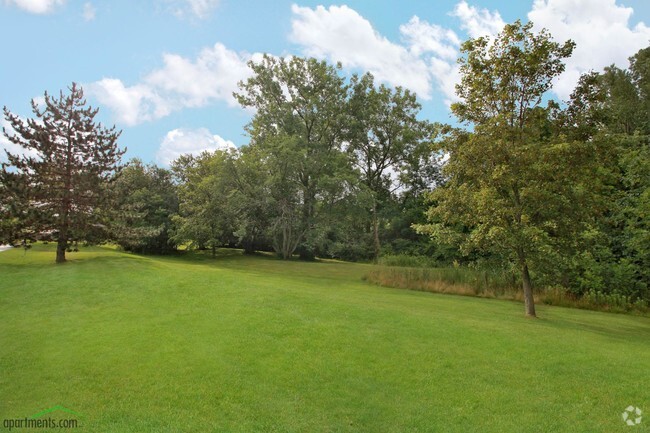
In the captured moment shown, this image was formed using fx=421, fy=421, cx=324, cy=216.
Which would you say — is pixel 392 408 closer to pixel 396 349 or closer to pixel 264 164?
pixel 396 349

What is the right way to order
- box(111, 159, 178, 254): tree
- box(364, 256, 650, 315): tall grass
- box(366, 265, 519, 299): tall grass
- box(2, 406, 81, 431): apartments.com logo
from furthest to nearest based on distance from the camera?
box(111, 159, 178, 254): tree
box(366, 265, 519, 299): tall grass
box(364, 256, 650, 315): tall grass
box(2, 406, 81, 431): apartments.com logo

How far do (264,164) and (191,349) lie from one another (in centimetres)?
2781

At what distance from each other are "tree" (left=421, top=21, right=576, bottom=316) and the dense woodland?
0.05 m

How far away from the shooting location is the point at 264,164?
35.8 m

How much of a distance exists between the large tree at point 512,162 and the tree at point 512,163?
0.03 metres

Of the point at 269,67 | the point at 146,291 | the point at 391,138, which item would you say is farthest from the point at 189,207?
the point at 391,138

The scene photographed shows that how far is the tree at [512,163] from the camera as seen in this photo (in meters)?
13.0

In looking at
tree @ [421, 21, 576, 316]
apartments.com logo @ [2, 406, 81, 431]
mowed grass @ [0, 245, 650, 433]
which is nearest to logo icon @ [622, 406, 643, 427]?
mowed grass @ [0, 245, 650, 433]

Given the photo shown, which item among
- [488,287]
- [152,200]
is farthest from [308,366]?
[152,200]

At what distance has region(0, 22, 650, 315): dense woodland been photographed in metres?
13.6

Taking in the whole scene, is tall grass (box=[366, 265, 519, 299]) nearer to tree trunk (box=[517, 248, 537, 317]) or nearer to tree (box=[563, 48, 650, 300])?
tree (box=[563, 48, 650, 300])

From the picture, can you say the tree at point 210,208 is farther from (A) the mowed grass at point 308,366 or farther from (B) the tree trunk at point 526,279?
(B) the tree trunk at point 526,279

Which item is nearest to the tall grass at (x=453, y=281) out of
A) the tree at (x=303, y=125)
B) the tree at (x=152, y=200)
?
the tree at (x=303, y=125)

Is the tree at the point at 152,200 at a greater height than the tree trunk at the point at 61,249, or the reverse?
the tree at the point at 152,200
